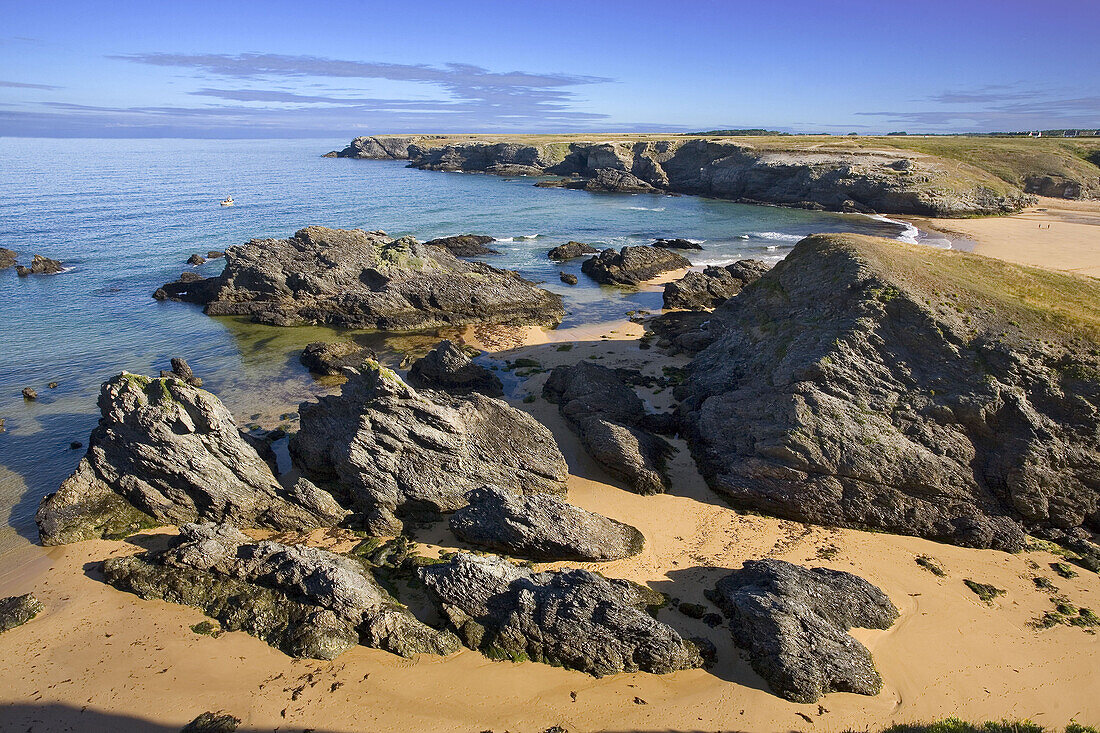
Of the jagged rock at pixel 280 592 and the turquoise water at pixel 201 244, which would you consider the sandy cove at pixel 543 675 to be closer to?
the jagged rock at pixel 280 592

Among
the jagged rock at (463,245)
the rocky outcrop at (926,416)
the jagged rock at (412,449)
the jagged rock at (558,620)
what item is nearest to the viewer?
the jagged rock at (558,620)

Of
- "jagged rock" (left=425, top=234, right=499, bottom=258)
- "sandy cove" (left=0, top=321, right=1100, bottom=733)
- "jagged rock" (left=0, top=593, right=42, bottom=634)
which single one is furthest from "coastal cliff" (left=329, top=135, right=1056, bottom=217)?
"jagged rock" (left=0, top=593, right=42, bottom=634)

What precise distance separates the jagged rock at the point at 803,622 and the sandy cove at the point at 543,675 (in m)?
0.35

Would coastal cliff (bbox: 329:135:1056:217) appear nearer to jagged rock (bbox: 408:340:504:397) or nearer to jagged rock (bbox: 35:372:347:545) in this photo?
jagged rock (bbox: 408:340:504:397)

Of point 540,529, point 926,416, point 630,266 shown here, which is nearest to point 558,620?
point 540,529

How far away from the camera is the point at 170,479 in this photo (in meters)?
19.7

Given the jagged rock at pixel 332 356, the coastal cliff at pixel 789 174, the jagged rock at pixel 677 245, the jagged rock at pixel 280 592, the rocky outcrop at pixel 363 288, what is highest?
the coastal cliff at pixel 789 174

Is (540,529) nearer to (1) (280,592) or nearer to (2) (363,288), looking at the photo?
(1) (280,592)

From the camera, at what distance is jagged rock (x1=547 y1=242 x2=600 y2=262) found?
61.9 metres

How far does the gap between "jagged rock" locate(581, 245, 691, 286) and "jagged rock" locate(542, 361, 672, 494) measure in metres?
23.9

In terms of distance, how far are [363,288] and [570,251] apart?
1060 inches

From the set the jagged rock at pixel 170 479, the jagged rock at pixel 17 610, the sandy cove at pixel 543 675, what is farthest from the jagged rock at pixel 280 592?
the jagged rock at pixel 170 479

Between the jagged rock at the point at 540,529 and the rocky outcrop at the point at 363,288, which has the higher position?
the rocky outcrop at the point at 363,288

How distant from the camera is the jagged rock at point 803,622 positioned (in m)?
13.5
